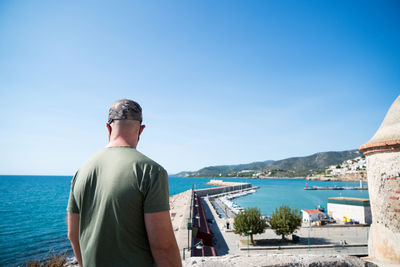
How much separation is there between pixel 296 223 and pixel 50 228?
31351mm

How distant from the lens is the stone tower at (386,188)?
4086 millimetres

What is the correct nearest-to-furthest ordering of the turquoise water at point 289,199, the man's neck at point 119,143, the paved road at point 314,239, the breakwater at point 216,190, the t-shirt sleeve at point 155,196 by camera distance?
the t-shirt sleeve at point 155,196, the man's neck at point 119,143, the paved road at point 314,239, the turquoise water at point 289,199, the breakwater at point 216,190

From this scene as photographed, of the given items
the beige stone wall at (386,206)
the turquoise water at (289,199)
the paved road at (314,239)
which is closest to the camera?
the beige stone wall at (386,206)

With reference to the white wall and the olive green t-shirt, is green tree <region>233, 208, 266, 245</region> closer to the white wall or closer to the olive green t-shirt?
the white wall

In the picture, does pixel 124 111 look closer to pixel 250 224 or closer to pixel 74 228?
pixel 74 228

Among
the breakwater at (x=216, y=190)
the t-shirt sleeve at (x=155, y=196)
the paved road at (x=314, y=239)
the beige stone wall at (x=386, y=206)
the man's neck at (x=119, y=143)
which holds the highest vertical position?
the man's neck at (x=119, y=143)

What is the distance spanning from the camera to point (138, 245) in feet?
3.89

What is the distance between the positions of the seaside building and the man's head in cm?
3338

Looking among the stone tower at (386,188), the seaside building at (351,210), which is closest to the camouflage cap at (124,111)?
the stone tower at (386,188)

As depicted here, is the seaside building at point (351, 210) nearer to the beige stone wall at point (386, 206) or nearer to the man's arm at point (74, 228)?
the beige stone wall at point (386, 206)

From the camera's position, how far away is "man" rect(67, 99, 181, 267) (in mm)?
1156

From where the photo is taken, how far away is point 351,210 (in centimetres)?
2909

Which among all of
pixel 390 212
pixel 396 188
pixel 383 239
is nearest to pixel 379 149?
pixel 396 188

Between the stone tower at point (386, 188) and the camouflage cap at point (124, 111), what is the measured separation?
15.0ft
